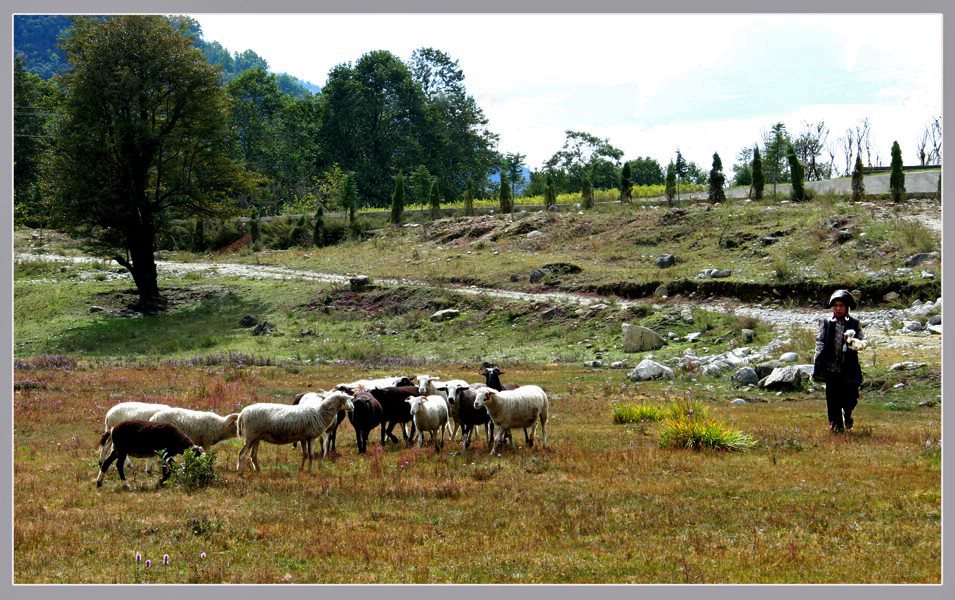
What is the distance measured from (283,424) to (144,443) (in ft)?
7.26

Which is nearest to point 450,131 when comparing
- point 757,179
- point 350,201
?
point 350,201

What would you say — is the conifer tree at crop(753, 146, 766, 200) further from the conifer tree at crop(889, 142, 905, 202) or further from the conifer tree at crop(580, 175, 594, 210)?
the conifer tree at crop(580, 175, 594, 210)

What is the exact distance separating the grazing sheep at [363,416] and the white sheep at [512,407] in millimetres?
2071

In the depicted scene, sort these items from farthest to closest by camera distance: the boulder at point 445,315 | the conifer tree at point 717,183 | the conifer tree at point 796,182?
the conifer tree at point 717,183 < the conifer tree at point 796,182 < the boulder at point 445,315

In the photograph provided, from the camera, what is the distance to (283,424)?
15031 mm

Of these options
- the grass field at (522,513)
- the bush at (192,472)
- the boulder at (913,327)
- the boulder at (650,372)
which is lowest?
the boulder at (650,372)

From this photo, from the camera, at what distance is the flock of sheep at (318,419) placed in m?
14.0

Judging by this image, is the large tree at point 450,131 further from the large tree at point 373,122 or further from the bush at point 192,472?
the bush at point 192,472

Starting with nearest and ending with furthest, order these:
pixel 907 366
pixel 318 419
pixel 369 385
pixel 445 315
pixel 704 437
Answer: pixel 318 419, pixel 704 437, pixel 369 385, pixel 907 366, pixel 445 315

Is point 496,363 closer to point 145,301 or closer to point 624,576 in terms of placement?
point 624,576

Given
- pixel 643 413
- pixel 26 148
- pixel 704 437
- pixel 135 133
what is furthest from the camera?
pixel 26 148

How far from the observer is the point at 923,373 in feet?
79.8

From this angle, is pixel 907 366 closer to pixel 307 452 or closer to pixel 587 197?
pixel 307 452

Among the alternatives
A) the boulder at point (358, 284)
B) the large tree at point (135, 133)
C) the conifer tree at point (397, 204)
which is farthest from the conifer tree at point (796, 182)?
the large tree at point (135, 133)
